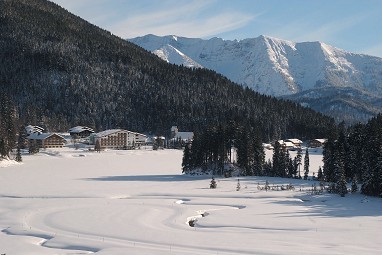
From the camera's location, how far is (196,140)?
85.7 m

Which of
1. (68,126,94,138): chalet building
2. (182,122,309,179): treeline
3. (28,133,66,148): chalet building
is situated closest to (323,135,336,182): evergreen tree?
(182,122,309,179): treeline

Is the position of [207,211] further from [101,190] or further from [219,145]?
[219,145]

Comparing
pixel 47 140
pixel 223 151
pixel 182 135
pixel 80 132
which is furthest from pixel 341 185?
pixel 80 132

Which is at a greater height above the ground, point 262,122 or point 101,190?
point 262,122

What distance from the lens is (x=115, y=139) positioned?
167125 millimetres

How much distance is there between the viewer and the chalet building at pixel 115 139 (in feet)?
536

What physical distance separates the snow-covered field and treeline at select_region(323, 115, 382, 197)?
2626 mm

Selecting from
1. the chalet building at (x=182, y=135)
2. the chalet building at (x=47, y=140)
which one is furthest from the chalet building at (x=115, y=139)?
the chalet building at (x=182, y=135)

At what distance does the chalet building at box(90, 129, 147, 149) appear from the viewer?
163250 mm

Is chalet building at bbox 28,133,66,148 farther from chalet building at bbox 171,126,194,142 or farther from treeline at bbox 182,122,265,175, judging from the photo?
treeline at bbox 182,122,265,175

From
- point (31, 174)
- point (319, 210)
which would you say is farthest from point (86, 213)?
point (31, 174)

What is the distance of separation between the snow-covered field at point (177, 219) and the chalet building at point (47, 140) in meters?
78.2

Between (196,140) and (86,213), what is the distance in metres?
44.5

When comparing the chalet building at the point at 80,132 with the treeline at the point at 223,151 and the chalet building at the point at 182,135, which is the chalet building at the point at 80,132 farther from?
the treeline at the point at 223,151
